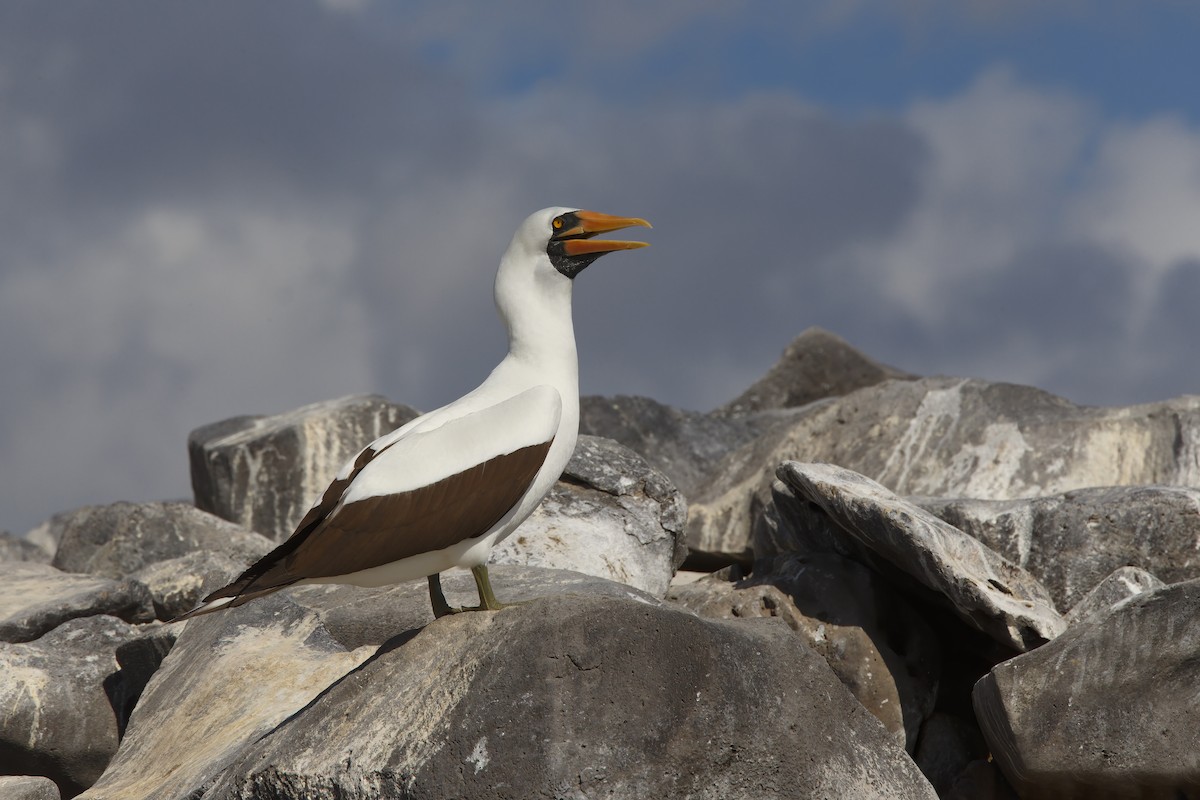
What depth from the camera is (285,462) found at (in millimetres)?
16562

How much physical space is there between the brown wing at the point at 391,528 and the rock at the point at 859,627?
3.31 meters

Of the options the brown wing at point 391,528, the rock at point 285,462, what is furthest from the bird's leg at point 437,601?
the rock at point 285,462

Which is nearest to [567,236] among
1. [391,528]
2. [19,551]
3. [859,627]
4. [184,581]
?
[391,528]

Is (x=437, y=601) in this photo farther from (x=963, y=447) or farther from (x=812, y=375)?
(x=812, y=375)

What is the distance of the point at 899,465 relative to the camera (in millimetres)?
14016

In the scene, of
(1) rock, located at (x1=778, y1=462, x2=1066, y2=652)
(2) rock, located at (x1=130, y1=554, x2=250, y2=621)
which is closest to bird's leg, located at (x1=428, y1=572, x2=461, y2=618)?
(1) rock, located at (x1=778, y1=462, x2=1066, y2=652)

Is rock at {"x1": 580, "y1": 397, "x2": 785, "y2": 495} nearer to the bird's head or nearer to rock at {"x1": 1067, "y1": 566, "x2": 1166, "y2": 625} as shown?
rock at {"x1": 1067, "y1": 566, "x2": 1166, "y2": 625}

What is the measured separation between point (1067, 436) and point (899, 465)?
154cm

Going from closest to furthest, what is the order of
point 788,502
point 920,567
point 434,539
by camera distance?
point 434,539 → point 920,567 → point 788,502

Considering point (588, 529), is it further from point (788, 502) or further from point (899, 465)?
point (899, 465)

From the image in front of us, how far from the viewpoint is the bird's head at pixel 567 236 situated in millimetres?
7477

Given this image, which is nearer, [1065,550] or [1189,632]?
[1189,632]

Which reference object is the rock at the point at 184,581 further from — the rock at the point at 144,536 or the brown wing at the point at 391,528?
the brown wing at the point at 391,528

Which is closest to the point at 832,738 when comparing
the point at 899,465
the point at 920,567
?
the point at 920,567
